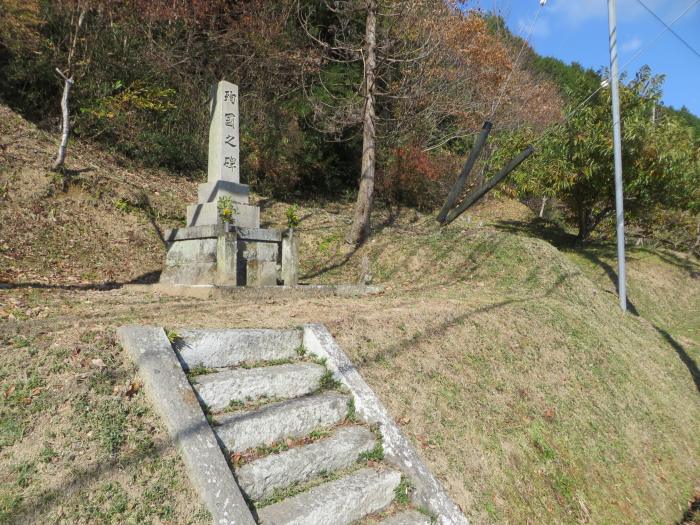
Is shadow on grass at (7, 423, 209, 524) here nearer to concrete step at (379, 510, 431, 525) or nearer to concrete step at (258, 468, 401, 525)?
concrete step at (258, 468, 401, 525)

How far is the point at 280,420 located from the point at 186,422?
0.75m

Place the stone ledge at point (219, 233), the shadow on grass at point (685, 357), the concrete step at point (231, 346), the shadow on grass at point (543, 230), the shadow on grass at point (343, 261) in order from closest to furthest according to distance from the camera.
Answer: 1. the concrete step at point (231, 346)
2. the stone ledge at point (219, 233)
3. the shadow on grass at point (685, 357)
4. the shadow on grass at point (343, 261)
5. the shadow on grass at point (543, 230)

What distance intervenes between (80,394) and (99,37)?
14367mm

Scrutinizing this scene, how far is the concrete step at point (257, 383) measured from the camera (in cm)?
348

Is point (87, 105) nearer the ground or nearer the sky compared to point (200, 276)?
nearer the sky

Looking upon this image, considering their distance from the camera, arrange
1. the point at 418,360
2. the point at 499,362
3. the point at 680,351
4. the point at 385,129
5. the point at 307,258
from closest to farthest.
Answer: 1. the point at 418,360
2. the point at 499,362
3. the point at 680,351
4. the point at 307,258
5. the point at 385,129

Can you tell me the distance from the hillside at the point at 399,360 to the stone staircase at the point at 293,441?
445mm

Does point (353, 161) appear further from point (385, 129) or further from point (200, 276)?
point (200, 276)

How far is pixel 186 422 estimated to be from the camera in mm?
2973

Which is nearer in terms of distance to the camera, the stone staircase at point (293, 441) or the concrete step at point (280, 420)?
the stone staircase at point (293, 441)

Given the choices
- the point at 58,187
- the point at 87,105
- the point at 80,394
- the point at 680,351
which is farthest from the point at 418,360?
the point at 87,105

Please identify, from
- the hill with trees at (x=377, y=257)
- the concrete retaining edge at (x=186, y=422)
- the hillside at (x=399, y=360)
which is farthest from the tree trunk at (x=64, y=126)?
the concrete retaining edge at (x=186, y=422)

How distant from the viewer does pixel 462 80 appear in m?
17.6

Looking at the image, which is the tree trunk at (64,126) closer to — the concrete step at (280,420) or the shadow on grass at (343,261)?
the shadow on grass at (343,261)
